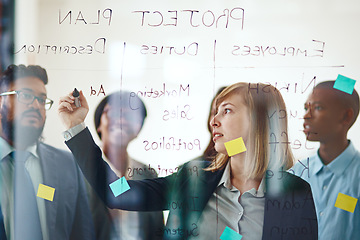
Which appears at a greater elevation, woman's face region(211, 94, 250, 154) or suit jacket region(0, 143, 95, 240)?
woman's face region(211, 94, 250, 154)

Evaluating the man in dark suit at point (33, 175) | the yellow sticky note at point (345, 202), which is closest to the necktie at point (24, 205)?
the man in dark suit at point (33, 175)

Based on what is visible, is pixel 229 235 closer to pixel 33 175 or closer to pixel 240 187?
pixel 240 187

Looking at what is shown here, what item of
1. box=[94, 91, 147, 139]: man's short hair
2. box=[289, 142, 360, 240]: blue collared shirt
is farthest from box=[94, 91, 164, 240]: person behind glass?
box=[289, 142, 360, 240]: blue collared shirt

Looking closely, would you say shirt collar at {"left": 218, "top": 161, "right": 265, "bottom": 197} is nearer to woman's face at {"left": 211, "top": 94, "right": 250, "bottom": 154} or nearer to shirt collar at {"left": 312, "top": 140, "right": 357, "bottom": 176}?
woman's face at {"left": 211, "top": 94, "right": 250, "bottom": 154}

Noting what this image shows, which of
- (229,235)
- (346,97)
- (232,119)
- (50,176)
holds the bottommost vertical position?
(229,235)

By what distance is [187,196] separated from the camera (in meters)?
1.94

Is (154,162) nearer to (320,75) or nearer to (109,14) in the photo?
(109,14)

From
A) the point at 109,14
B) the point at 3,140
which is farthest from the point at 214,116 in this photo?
the point at 3,140

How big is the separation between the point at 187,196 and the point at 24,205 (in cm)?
79

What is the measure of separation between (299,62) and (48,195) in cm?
132

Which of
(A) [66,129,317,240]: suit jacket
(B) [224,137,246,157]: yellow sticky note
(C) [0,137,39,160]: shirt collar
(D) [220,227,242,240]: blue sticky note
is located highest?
(B) [224,137,246,157]: yellow sticky note

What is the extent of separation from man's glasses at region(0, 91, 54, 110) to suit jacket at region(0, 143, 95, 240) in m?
0.20

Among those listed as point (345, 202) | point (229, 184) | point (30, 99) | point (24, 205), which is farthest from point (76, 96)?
point (345, 202)

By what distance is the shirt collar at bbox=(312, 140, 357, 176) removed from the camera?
187cm
